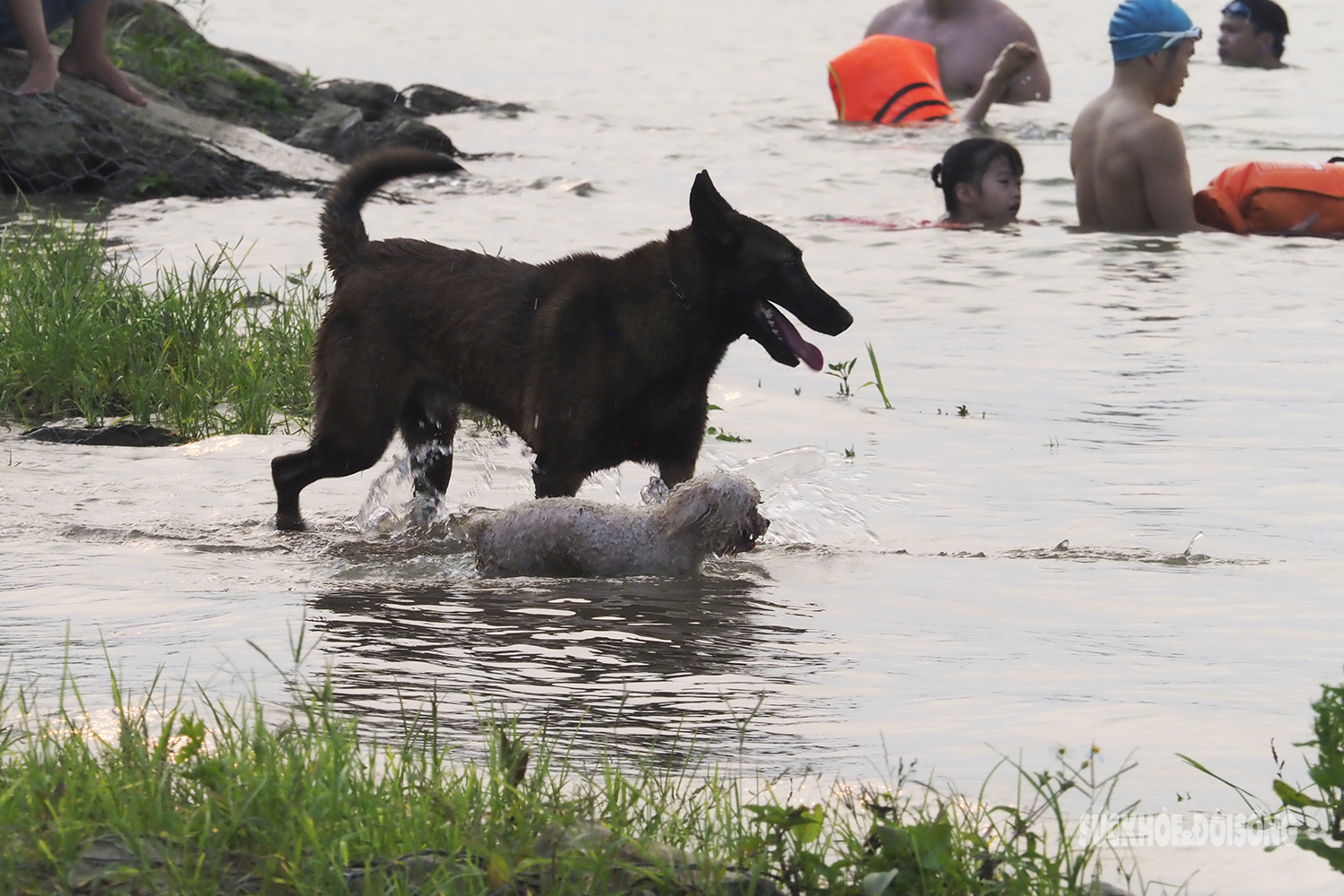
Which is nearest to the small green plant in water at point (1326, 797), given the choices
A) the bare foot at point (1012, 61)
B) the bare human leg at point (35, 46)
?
the bare human leg at point (35, 46)

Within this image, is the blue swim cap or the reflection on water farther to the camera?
the blue swim cap

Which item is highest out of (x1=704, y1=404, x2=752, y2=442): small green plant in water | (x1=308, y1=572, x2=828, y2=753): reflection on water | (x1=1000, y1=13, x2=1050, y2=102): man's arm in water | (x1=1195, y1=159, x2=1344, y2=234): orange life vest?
(x1=1000, y1=13, x2=1050, y2=102): man's arm in water

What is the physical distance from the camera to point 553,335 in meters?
5.62

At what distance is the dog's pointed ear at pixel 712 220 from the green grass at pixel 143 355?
2.50 metres

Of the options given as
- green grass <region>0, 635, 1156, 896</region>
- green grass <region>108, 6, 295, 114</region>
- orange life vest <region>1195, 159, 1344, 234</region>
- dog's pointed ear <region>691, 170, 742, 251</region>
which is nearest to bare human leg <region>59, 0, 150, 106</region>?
green grass <region>108, 6, 295, 114</region>

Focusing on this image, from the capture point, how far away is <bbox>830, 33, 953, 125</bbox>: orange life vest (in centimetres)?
1705

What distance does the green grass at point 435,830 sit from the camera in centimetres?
251

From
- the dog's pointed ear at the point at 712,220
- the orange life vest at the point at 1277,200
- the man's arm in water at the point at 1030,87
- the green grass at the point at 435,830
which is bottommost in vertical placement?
the green grass at the point at 435,830

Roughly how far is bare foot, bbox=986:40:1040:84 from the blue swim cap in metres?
3.08

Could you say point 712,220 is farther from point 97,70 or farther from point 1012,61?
point 1012,61

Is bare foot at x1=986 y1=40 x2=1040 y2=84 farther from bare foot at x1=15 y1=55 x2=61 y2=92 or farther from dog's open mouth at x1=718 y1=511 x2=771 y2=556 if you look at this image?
dog's open mouth at x1=718 y1=511 x2=771 y2=556

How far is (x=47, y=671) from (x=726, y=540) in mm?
2168

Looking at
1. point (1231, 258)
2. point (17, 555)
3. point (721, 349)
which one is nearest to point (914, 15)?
point (1231, 258)

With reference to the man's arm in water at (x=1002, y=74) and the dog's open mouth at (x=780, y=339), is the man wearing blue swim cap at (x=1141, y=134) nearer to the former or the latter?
the man's arm in water at (x=1002, y=74)
